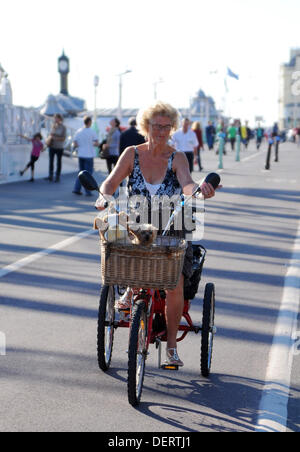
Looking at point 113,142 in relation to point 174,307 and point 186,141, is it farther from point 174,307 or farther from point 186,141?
point 174,307

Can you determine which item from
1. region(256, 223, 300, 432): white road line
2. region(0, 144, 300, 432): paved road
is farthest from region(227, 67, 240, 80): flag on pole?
region(256, 223, 300, 432): white road line

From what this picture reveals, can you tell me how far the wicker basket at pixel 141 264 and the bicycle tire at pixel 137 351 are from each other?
0.22 meters

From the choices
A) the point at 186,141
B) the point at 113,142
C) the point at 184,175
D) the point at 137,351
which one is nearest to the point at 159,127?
the point at 184,175

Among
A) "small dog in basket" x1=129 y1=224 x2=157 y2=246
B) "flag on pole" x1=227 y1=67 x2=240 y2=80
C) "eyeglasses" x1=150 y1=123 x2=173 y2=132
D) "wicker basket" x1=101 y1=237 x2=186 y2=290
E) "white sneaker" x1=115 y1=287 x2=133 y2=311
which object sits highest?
"flag on pole" x1=227 y1=67 x2=240 y2=80

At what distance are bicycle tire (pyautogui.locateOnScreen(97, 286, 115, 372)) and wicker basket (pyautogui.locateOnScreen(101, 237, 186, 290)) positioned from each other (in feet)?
2.06

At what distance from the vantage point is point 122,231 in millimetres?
4910

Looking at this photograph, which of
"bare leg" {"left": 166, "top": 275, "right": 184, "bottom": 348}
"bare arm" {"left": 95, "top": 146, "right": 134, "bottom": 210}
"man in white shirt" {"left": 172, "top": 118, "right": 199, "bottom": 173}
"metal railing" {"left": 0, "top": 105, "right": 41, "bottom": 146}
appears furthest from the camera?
"metal railing" {"left": 0, "top": 105, "right": 41, "bottom": 146}

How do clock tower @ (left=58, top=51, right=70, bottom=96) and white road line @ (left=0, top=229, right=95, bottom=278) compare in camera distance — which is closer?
white road line @ (left=0, top=229, right=95, bottom=278)

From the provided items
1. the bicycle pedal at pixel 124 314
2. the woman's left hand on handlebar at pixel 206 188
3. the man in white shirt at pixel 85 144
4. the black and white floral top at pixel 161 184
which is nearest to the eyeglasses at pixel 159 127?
the black and white floral top at pixel 161 184

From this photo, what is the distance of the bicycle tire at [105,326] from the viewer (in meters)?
5.51

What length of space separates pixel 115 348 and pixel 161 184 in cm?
146

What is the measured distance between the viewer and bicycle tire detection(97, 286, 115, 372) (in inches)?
217
